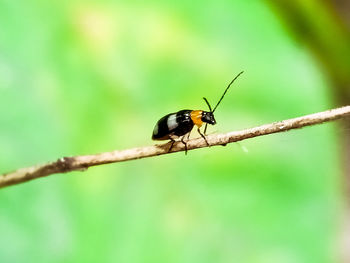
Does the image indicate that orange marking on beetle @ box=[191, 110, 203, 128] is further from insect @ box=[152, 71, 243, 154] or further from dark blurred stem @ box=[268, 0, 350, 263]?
dark blurred stem @ box=[268, 0, 350, 263]

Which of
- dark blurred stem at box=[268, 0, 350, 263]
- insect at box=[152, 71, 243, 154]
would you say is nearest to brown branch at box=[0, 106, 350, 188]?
insect at box=[152, 71, 243, 154]

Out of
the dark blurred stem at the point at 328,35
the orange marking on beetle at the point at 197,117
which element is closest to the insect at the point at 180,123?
the orange marking on beetle at the point at 197,117

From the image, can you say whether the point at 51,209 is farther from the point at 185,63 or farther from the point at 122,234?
the point at 185,63

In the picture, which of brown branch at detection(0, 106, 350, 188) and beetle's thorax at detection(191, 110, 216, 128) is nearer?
brown branch at detection(0, 106, 350, 188)

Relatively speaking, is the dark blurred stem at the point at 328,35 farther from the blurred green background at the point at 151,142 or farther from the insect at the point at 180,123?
the insect at the point at 180,123

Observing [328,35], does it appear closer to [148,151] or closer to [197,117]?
[197,117]

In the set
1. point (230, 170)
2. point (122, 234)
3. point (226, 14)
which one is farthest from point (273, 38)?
point (122, 234)
